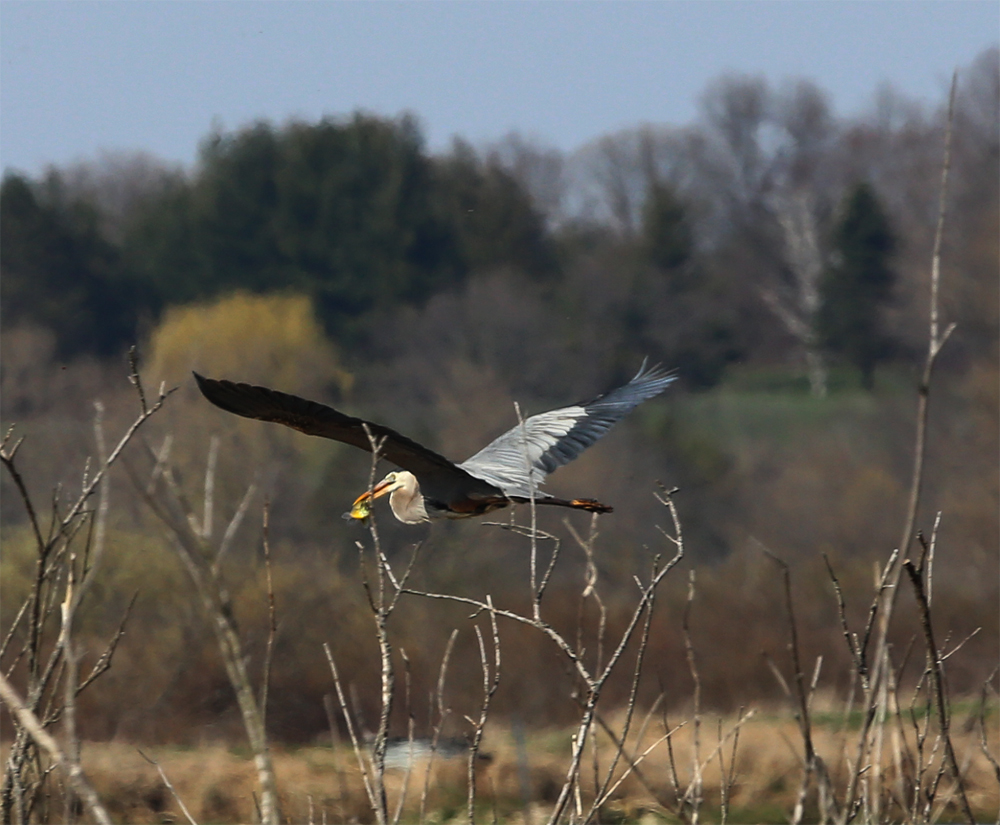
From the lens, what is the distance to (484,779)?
1027cm

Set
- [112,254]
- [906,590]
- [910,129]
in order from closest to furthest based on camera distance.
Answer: [906,590], [112,254], [910,129]

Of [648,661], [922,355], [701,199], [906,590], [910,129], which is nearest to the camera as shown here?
[648,661]

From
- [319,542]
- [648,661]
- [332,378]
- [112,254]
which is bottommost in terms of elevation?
[648,661]

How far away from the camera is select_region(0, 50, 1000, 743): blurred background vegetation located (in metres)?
12.0

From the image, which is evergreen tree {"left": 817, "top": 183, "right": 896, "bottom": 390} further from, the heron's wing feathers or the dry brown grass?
the heron's wing feathers

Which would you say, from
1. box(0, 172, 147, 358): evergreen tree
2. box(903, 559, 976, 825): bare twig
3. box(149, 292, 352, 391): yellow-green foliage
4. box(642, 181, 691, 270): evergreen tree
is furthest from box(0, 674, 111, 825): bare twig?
box(642, 181, 691, 270): evergreen tree

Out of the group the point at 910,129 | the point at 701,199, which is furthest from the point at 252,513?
the point at 910,129

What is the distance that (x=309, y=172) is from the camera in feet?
57.1

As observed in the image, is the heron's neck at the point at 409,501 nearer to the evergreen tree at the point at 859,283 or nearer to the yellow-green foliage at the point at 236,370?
the yellow-green foliage at the point at 236,370

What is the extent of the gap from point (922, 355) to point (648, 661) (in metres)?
7.31

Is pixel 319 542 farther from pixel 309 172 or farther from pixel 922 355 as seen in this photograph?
pixel 922 355

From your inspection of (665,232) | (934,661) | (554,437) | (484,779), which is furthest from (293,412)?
(665,232)

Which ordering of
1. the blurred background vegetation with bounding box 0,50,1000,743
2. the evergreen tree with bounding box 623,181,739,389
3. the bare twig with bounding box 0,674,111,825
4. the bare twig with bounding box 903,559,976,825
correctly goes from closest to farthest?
1. the bare twig with bounding box 0,674,111,825
2. the bare twig with bounding box 903,559,976,825
3. the blurred background vegetation with bounding box 0,50,1000,743
4. the evergreen tree with bounding box 623,181,739,389

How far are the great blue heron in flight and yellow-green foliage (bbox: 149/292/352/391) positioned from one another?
699 centimetres
